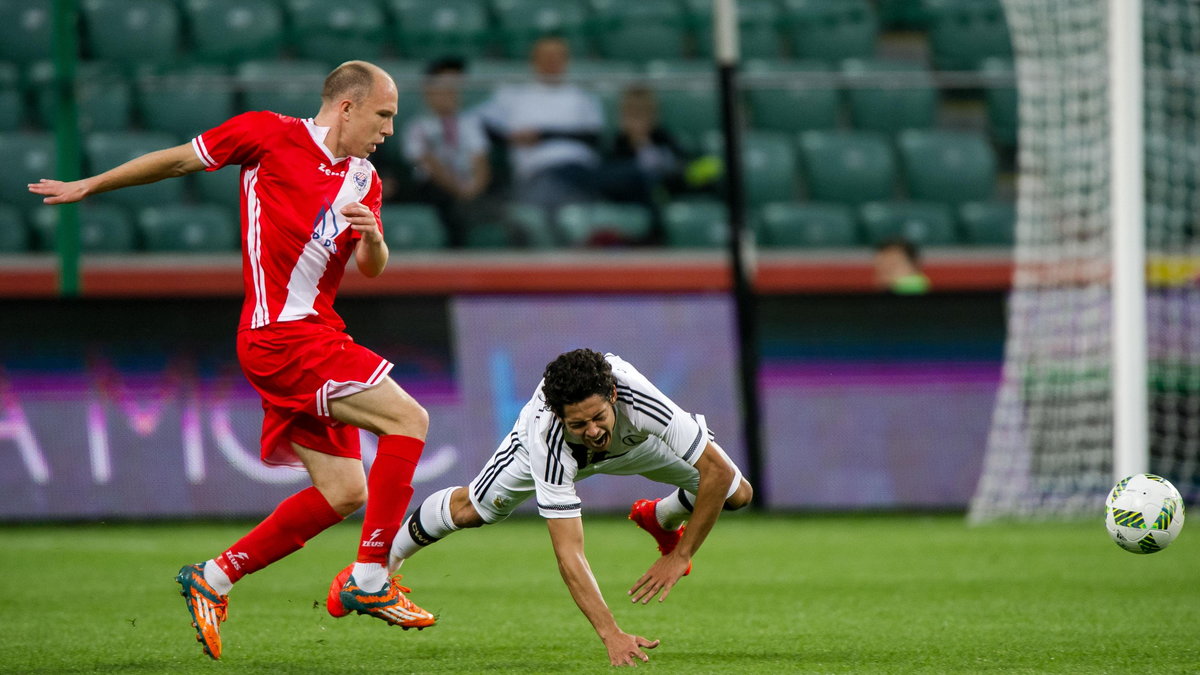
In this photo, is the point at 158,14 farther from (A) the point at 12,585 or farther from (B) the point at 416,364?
(A) the point at 12,585

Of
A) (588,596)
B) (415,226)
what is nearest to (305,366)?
(588,596)

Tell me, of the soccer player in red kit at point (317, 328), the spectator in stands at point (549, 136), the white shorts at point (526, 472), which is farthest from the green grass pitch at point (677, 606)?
the spectator in stands at point (549, 136)

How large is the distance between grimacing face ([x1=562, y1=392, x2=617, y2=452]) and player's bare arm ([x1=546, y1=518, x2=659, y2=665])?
1.02 ft

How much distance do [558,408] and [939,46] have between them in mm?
9927

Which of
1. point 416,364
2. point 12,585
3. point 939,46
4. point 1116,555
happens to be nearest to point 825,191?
point 939,46

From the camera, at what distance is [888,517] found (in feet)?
33.4

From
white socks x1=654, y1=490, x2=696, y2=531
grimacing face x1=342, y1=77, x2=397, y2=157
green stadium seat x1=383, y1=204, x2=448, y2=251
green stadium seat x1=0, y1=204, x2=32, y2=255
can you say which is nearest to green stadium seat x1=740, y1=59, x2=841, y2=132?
green stadium seat x1=383, y1=204, x2=448, y2=251

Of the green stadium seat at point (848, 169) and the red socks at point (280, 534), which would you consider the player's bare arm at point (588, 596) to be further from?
the green stadium seat at point (848, 169)

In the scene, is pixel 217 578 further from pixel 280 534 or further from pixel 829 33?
pixel 829 33

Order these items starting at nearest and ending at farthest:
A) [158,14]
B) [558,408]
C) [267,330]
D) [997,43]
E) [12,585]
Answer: [558,408], [267,330], [12,585], [158,14], [997,43]

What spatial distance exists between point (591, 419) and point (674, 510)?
4.23 ft

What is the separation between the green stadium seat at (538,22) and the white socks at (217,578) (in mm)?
8212

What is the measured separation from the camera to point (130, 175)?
195 inches

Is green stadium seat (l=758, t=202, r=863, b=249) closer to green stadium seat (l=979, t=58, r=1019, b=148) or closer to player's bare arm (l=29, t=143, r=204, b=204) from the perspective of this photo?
green stadium seat (l=979, t=58, r=1019, b=148)
